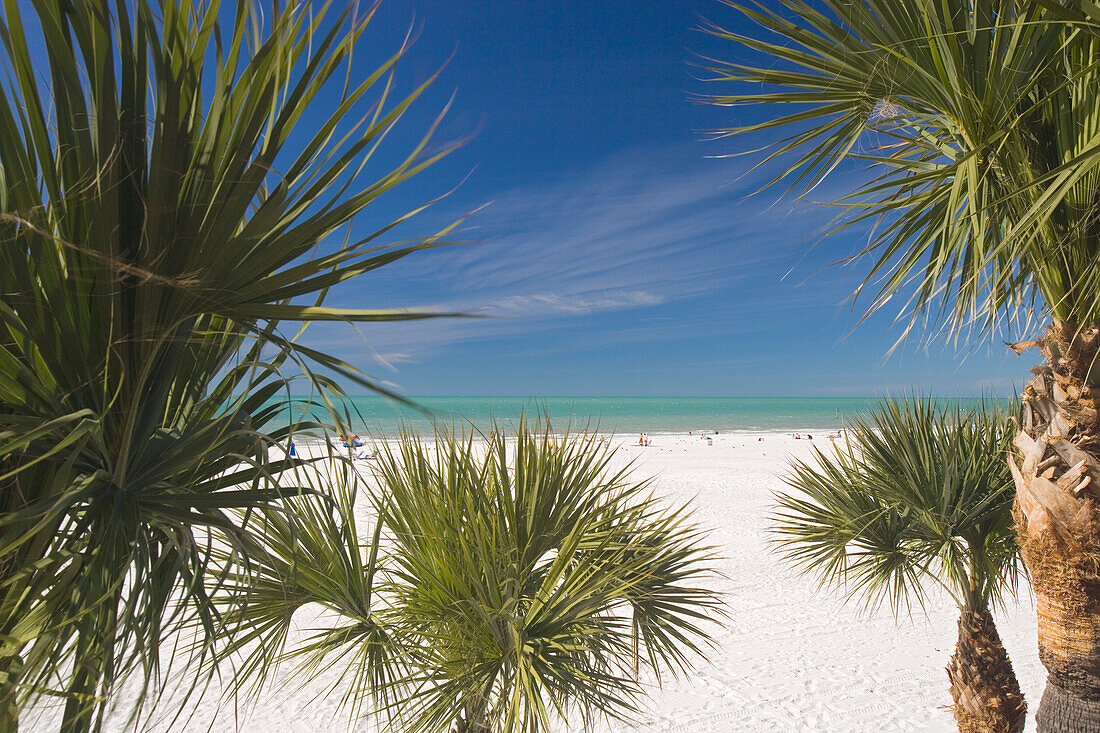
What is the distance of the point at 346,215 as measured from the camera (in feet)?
4.75

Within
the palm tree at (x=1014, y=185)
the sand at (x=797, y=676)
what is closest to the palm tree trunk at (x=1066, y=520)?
the palm tree at (x=1014, y=185)

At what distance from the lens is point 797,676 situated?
21.9 feet

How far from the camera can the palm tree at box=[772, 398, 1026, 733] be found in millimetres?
4461

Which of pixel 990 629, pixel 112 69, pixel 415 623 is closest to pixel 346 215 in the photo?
pixel 112 69

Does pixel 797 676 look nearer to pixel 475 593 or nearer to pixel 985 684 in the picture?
pixel 985 684

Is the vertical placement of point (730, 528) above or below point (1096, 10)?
below

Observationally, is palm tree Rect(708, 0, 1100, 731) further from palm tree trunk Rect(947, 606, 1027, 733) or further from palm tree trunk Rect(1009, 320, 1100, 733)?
palm tree trunk Rect(947, 606, 1027, 733)

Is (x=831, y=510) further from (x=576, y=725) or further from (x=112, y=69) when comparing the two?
(x=112, y=69)

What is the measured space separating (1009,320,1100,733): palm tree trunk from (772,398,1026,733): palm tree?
101 cm

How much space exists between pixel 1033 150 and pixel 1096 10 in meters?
1.71

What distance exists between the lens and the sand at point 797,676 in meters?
5.68

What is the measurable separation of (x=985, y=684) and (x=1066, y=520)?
2.26 meters

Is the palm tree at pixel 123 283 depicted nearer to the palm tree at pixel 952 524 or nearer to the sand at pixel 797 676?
the sand at pixel 797 676

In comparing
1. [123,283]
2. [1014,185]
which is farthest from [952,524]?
[123,283]
